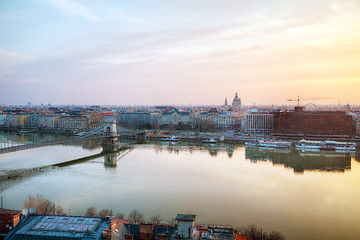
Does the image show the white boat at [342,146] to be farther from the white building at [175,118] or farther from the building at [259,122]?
the white building at [175,118]

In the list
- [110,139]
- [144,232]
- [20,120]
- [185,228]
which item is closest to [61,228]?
[144,232]

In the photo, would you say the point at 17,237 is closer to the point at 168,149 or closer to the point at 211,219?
the point at 211,219

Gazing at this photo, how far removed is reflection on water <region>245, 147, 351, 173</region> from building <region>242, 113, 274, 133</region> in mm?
10259

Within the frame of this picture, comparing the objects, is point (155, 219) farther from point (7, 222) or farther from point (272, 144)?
point (272, 144)

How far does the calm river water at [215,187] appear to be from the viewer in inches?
289

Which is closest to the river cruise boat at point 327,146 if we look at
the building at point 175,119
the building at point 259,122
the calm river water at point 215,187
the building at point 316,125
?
the calm river water at point 215,187

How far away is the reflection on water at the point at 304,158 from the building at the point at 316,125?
6.79m

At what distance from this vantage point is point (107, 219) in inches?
172

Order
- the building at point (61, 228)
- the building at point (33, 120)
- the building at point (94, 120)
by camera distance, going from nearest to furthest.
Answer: the building at point (61, 228)
the building at point (94, 120)
the building at point (33, 120)

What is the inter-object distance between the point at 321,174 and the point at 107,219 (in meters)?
9.69

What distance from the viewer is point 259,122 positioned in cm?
2866

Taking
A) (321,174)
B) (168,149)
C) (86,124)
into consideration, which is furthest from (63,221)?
(86,124)

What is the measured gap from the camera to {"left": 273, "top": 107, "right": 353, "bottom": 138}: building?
23406 millimetres

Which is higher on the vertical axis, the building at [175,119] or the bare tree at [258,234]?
the building at [175,119]
